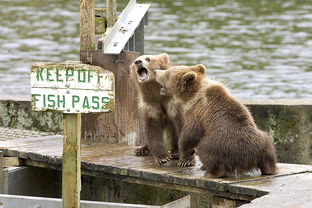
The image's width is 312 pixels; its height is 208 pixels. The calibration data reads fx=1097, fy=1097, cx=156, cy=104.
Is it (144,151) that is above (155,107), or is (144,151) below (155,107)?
below

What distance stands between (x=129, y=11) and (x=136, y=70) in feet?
6.50

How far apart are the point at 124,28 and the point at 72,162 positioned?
10.4 ft

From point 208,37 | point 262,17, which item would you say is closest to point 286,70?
point 208,37

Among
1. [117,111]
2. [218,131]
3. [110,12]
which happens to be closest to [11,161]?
[117,111]

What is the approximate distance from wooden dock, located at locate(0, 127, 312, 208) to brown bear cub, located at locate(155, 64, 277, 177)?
0.13 m

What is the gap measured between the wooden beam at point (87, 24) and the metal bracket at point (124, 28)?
193 millimetres

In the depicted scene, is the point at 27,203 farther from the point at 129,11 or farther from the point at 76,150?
the point at 129,11

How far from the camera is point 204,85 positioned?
31.8ft

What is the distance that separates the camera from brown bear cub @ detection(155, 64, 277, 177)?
932cm

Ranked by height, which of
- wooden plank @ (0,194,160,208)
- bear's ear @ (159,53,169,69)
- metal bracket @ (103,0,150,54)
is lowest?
wooden plank @ (0,194,160,208)

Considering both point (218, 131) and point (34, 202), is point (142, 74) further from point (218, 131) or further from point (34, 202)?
point (34, 202)

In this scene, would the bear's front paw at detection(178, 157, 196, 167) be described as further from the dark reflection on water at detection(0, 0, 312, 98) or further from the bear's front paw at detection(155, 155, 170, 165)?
the dark reflection on water at detection(0, 0, 312, 98)

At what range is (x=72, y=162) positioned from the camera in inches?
338

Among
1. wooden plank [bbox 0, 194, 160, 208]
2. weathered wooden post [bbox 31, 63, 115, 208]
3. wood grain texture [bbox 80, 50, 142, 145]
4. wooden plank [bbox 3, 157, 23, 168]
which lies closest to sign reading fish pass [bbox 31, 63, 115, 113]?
weathered wooden post [bbox 31, 63, 115, 208]
